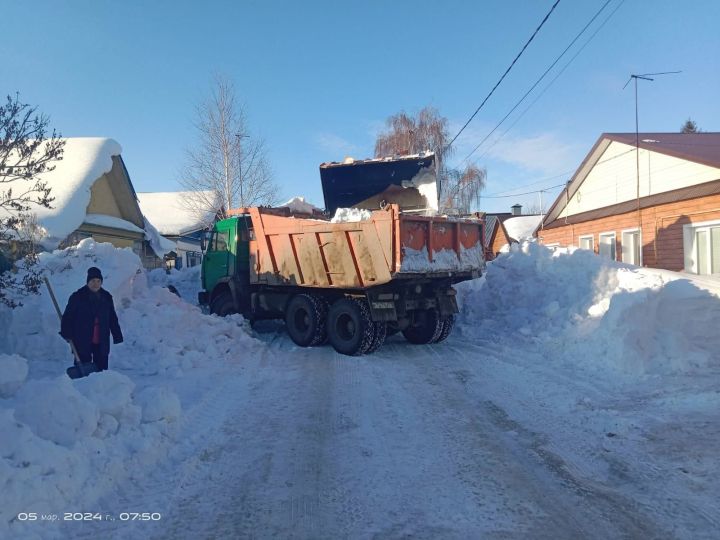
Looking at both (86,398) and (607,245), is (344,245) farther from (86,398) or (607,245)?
(607,245)

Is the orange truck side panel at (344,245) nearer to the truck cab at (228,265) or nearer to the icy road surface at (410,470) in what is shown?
the truck cab at (228,265)

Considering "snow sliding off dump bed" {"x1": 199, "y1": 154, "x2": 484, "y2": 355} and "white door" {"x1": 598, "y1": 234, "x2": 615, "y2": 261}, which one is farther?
"white door" {"x1": 598, "y1": 234, "x2": 615, "y2": 261}

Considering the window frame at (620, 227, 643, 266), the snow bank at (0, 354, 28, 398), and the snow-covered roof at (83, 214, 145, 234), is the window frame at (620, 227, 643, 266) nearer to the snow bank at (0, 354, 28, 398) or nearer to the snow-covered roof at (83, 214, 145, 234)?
the snow-covered roof at (83, 214, 145, 234)

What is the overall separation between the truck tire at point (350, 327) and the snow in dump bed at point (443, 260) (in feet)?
4.43

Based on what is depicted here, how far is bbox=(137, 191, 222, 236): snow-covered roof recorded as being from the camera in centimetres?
2723

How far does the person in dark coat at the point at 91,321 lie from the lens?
6.14m

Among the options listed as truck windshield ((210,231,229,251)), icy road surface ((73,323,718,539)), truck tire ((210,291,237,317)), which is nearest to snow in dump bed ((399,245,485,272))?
icy road surface ((73,323,718,539))

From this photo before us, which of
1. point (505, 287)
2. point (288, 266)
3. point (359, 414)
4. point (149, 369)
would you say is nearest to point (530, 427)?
point (359, 414)

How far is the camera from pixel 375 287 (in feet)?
31.4

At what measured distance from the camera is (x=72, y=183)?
51.7ft

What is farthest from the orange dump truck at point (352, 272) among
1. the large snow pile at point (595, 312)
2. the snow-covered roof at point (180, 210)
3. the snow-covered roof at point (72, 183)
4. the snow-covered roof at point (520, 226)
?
the snow-covered roof at point (520, 226)

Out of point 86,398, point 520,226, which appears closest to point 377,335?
point 86,398

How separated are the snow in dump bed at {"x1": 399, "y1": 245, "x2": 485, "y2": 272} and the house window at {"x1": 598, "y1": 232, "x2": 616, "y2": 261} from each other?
45.9 ft

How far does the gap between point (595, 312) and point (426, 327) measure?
324 centimetres
